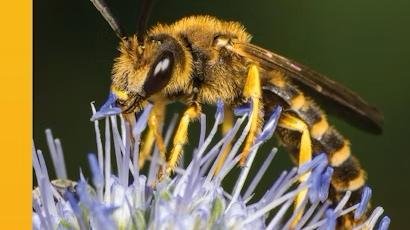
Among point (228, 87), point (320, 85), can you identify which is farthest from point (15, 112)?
point (320, 85)

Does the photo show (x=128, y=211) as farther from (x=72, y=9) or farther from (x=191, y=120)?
(x=72, y=9)

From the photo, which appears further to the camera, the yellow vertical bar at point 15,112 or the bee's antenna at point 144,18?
the bee's antenna at point 144,18

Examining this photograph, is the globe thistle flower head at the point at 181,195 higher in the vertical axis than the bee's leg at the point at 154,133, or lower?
lower

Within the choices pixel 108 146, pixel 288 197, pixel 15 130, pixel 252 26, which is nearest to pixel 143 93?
pixel 108 146

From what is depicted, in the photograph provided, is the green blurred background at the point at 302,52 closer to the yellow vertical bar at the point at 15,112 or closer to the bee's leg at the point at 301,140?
the bee's leg at the point at 301,140

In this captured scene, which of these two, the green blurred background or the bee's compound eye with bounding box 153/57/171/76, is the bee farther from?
the green blurred background

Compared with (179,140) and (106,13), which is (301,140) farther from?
(106,13)

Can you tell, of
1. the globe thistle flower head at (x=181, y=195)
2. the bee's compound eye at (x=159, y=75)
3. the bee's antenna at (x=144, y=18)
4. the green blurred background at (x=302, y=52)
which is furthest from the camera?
the green blurred background at (x=302, y=52)

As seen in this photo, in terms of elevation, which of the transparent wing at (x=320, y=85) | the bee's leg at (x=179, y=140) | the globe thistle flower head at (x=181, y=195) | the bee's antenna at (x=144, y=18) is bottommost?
the globe thistle flower head at (x=181, y=195)

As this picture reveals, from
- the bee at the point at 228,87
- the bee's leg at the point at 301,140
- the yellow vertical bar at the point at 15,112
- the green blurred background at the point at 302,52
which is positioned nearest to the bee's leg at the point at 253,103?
the bee at the point at 228,87
